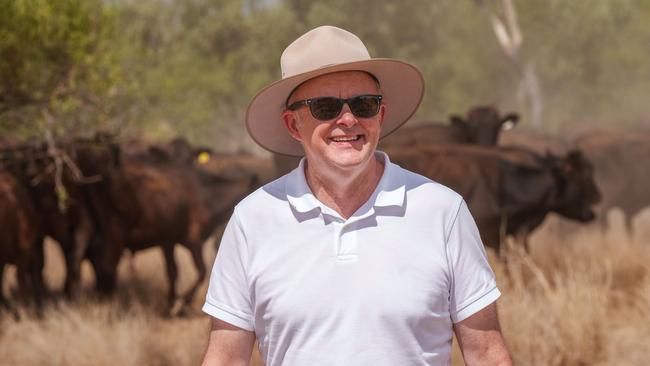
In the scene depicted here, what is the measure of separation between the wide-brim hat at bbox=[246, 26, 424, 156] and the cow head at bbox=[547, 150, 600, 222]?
9838 millimetres

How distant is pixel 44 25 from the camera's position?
9102mm

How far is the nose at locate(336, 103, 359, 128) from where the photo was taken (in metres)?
2.91

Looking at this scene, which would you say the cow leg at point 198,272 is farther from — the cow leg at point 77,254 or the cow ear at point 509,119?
the cow ear at point 509,119

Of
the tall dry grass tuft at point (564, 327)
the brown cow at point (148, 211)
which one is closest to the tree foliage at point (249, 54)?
the brown cow at point (148, 211)

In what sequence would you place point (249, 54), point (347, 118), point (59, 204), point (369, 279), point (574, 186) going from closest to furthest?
point (369, 279)
point (347, 118)
point (59, 204)
point (574, 186)
point (249, 54)

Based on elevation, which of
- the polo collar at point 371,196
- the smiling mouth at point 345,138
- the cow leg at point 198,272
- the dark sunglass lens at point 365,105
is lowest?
the cow leg at point 198,272

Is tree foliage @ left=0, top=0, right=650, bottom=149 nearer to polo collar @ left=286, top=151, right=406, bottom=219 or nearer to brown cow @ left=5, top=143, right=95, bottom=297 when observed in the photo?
brown cow @ left=5, top=143, right=95, bottom=297

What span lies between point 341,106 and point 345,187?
0.74ft

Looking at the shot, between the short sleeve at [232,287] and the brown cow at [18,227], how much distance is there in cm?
754

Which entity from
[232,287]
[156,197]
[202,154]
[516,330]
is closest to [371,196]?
[232,287]

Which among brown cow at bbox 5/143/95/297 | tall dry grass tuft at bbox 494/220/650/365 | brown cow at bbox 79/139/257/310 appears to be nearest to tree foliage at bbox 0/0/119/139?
brown cow at bbox 5/143/95/297

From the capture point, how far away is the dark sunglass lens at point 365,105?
116 inches

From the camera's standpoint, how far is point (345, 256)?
2.82 meters

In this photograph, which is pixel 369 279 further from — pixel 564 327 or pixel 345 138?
pixel 564 327
